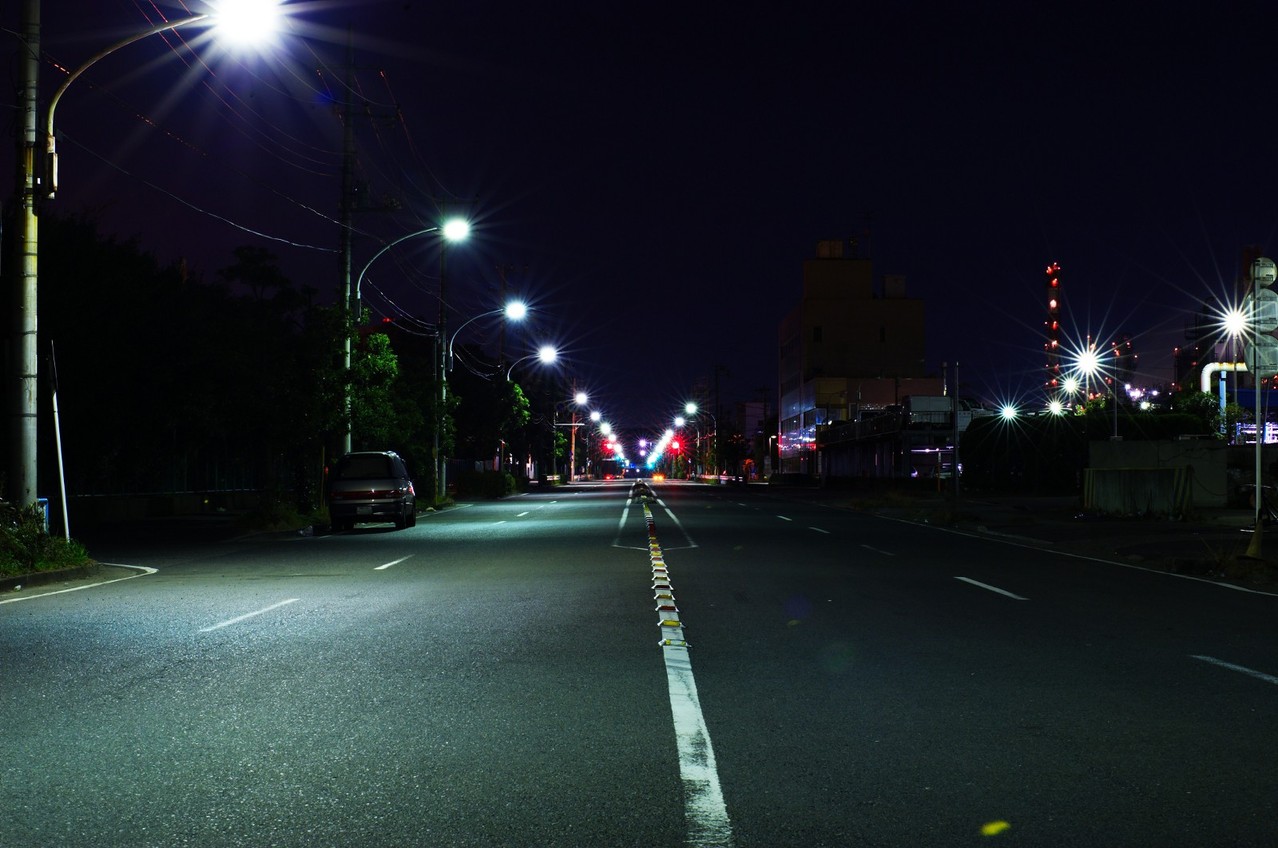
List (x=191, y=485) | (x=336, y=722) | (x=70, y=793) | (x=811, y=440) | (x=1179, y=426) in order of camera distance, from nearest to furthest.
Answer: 1. (x=70, y=793)
2. (x=336, y=722)
3. (x=191, y=485)
4. (x=1179, y=426)
5. (x=811, y=440)

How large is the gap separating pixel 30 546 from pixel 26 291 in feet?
12.8

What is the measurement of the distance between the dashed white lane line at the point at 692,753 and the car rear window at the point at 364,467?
20.3m

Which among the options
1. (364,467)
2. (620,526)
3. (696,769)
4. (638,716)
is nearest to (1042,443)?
(620,526)

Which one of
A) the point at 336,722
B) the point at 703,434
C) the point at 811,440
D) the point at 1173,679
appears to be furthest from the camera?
the point at 703,434

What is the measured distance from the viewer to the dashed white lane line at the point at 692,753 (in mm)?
5062

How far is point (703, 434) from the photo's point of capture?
200 metres

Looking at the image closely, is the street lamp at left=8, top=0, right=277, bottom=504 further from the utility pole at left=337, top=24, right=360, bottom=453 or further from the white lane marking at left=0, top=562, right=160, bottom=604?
the utility pole at left=337, top=24, right=360, bottom=453

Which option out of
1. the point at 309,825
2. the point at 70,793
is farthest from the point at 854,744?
the point at 70,793

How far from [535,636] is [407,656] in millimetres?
1396

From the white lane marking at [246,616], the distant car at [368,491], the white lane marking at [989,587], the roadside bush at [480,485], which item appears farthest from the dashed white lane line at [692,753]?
the roadside bush at [480,485]

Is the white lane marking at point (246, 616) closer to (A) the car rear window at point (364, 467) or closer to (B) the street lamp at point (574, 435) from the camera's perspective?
(A) the car rear window at point (364, 467)

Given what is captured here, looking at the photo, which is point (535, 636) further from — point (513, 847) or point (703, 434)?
point (703, 434)

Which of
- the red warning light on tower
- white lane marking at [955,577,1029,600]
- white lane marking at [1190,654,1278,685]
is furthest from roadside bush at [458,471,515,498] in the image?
the red warning light on tower

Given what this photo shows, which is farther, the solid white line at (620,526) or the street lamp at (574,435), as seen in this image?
the street lamp at (574,435)
